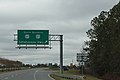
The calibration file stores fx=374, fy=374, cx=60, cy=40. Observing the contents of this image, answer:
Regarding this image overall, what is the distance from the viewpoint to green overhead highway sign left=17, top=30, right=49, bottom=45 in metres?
55.5

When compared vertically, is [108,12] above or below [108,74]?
above

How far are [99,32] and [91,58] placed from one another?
244 inches

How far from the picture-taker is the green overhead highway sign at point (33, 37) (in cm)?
5550

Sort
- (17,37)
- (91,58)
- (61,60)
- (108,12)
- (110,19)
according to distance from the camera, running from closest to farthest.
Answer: (17,37) → (61,60) → (110,19) → (108,12) → (91,58)

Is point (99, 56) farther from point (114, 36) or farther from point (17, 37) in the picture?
→ point (17, 37)

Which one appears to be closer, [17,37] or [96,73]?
[17,37]

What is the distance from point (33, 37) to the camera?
55625 mm

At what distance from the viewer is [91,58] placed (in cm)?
7700

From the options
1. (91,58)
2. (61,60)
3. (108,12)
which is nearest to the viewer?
(61,60)

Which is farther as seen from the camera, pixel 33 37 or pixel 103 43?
pixel 103 43

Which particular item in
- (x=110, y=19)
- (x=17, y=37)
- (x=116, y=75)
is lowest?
(x=116, y=75)

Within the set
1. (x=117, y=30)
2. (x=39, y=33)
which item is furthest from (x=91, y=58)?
(x=39, y=33)

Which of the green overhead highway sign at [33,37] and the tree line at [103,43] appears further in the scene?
the tree line at [103,43]

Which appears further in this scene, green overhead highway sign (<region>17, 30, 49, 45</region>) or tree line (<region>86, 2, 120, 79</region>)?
tree line (<region>86, 2, 120, 79</region>)
